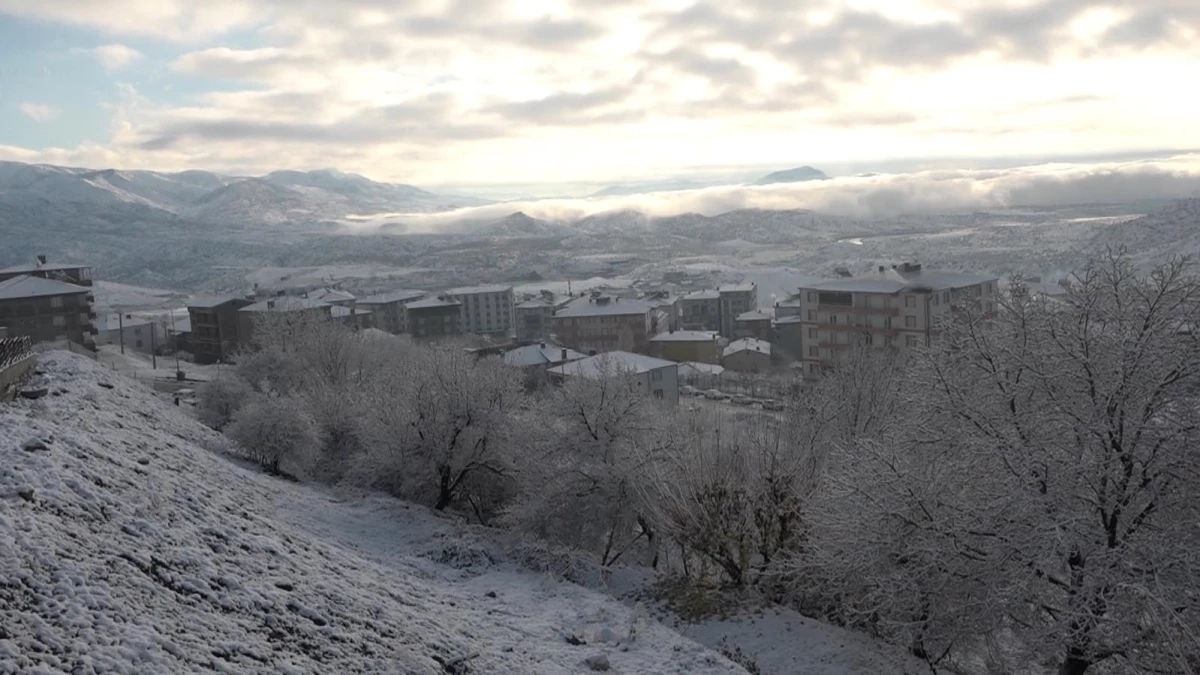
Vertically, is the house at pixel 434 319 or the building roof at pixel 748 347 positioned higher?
the house at pixel 434 319

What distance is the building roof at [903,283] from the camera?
59.1 metres

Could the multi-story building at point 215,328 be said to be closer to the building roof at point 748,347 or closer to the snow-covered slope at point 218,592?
the building roof at point 748,347

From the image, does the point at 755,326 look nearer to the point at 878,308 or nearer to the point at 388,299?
the point at 878,308

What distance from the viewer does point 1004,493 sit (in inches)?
530

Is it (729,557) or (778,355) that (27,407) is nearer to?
(729,557)

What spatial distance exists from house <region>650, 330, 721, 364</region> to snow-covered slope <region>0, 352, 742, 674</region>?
62199mm

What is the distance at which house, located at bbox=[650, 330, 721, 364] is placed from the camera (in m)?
81.6

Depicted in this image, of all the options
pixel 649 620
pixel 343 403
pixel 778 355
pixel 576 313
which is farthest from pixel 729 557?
pixel 576 313

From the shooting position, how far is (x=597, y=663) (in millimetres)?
13609

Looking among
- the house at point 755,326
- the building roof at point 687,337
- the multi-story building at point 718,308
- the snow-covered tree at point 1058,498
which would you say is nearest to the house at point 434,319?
the building roof at point 687,337

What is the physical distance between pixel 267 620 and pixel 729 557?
35.8 feet

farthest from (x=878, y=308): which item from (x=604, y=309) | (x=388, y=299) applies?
(x=388, y=299)

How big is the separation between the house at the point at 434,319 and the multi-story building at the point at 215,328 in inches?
851

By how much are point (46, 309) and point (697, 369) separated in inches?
1953
